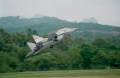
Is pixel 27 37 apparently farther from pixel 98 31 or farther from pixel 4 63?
pixel 98 31

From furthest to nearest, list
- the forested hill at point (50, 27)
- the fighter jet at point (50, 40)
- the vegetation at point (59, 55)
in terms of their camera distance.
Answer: the forested hill at point (50, 27) < the vegetation at point (59, 55) < the fighter jet at point (50, 40)

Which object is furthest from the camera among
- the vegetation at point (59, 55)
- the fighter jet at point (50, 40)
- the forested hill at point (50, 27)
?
the forested hill at point (50, 27)

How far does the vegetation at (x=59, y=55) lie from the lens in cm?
1114

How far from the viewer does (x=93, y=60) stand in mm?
11922

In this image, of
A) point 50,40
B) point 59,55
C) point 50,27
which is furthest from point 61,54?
point 50,40

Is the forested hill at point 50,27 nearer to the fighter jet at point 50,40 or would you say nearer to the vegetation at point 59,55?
the vegetation at point 59,55

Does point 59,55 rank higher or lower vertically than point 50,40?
lower

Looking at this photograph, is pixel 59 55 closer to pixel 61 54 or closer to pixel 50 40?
pixel 61 54

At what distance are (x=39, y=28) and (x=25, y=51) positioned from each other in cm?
363

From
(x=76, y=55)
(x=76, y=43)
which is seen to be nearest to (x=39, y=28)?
(x=76, y=43)

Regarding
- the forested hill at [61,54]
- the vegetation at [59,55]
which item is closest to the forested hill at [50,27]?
the forested hill at [61,54]

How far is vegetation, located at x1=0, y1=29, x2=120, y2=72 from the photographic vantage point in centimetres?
1114

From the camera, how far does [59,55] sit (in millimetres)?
12133

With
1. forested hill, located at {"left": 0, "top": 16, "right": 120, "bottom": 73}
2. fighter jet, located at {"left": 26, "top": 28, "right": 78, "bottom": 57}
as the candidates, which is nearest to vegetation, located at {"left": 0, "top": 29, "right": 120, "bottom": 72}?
forested hill, located at {"left": 0, "top": 16, "right": 120, "bottom": 73}
